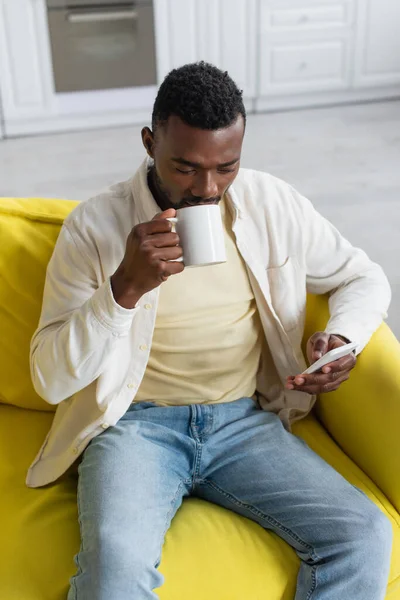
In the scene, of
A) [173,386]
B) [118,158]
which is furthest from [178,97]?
[118,158]

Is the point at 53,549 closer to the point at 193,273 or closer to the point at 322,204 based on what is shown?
the point at 193,273

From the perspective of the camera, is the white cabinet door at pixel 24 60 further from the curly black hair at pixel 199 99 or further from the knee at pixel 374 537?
the knee at pixel 374 537

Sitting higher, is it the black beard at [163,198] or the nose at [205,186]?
the nose at [205,186]

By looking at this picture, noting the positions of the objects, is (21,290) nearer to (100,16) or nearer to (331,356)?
(331,356)

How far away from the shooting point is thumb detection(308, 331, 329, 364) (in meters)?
1.38

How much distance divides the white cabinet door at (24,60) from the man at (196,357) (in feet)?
10.5

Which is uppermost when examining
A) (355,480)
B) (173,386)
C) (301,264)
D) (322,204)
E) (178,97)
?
(178,97)

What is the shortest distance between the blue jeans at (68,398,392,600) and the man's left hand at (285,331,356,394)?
12 cm

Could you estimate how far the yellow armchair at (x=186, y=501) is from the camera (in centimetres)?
124

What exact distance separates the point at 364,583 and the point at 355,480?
0.78 ft

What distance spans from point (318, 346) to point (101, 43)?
11.5 feet

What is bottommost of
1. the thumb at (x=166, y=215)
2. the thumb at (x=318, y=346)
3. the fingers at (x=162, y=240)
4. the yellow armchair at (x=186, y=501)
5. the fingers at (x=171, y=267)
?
the yellow armchair at (x=186, y=501)

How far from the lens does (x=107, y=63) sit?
4496 millimetres

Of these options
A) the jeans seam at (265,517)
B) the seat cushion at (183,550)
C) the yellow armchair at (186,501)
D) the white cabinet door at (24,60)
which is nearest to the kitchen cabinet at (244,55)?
the white cabinet door at (24,60)
